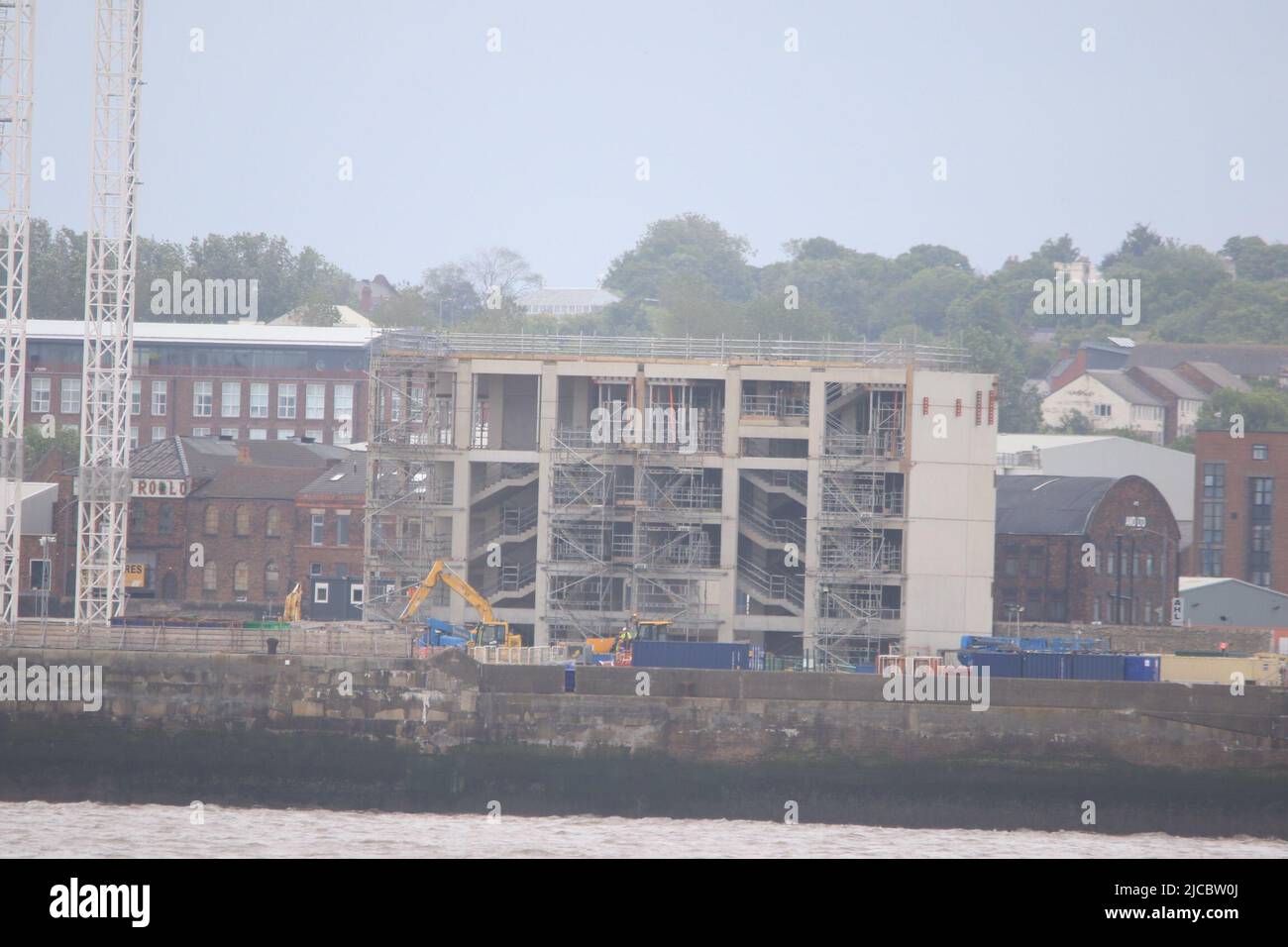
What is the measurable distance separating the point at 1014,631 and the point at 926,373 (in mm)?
13859

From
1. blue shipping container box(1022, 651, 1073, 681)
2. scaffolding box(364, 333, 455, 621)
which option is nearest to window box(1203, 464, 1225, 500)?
blue shipping container box(1022, 651, 1073, 681)

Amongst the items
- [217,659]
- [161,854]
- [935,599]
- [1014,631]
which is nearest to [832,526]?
[935,599]

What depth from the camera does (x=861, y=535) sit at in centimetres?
7812

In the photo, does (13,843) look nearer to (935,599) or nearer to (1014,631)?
(935,599)

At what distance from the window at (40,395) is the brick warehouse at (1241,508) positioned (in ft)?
250

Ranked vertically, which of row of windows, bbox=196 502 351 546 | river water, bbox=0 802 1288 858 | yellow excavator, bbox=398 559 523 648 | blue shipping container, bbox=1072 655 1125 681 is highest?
row of windows, bbox=196 502 351 546

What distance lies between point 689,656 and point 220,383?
2930 inches

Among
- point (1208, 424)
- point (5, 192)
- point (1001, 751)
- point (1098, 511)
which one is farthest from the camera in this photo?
point (1208, 424)

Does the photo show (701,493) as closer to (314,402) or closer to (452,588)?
(452,588)

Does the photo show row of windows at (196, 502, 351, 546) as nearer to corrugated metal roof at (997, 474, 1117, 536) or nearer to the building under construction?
the building under construction

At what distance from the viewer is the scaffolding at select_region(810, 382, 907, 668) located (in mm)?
76625

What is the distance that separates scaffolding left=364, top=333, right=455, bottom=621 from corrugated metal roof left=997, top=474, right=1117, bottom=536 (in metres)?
30.4

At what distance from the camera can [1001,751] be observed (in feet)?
215

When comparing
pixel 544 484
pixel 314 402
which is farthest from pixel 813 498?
pixel 314 402
